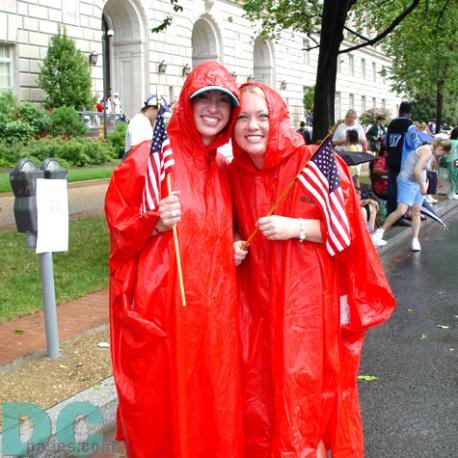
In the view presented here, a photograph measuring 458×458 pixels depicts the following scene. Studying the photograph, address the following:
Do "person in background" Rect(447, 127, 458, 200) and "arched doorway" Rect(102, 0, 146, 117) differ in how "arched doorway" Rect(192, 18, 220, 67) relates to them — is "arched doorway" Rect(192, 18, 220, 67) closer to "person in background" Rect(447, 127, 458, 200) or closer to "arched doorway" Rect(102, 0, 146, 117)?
"arched doorway" Rect(102, 0, 146, 117)

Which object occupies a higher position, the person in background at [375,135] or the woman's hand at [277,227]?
the person in background at [375,135]

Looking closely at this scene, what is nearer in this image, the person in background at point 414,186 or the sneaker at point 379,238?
the person in background at point 414,186

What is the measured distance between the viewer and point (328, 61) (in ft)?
35.4

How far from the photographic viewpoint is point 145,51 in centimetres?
2922

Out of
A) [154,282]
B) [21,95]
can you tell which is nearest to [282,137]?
[154,282]

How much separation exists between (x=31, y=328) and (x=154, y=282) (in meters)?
3.18

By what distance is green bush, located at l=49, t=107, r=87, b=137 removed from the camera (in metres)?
21.2

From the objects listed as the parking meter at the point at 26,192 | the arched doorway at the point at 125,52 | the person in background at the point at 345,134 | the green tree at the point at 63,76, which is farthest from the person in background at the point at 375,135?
the arched doorway at the point at 125,52

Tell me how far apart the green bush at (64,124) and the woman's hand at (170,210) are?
19.5m

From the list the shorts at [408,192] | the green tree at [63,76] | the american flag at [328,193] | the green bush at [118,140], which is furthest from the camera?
the green tree at [63,76]

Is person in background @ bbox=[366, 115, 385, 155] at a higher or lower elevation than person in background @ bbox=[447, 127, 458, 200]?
higher

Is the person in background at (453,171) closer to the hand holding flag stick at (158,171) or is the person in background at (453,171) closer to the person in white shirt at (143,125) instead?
the person in white shirt at (143,125)

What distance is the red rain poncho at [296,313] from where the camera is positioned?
273 centimetres

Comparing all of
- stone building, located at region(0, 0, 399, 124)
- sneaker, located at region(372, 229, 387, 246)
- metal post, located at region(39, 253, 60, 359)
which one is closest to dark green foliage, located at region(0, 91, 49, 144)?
stone building, located at region(0, 0, 399, 124)
